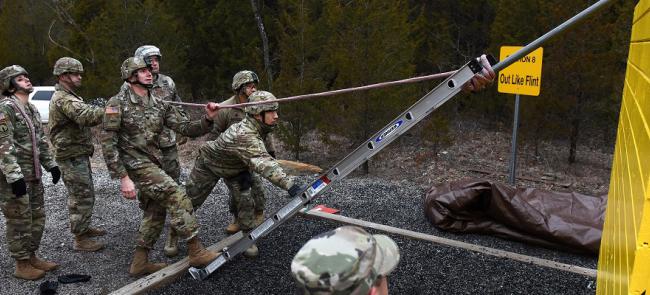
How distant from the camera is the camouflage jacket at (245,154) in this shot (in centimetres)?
386

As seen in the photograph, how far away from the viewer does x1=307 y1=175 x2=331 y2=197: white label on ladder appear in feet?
12.0

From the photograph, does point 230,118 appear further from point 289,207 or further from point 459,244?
point 459,244

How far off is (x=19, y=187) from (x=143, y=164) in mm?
974

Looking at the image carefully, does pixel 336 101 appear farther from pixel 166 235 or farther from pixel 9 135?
pixel 9 135

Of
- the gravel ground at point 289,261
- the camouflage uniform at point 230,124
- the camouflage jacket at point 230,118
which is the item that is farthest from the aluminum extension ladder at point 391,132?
the camouflage jacket at point 230,118

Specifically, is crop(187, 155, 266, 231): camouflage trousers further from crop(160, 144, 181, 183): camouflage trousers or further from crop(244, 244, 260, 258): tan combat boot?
crop(160, 144, 181, 183): camouflage trousers

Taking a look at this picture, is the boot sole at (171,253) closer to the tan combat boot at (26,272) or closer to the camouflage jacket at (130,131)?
the camouflage jacket at (130,131)

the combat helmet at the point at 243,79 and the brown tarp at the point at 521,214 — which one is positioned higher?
the combat helmet at the point at 243,79

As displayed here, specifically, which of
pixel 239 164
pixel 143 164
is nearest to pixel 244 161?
pixel 239 164

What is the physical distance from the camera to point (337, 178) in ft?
11.9

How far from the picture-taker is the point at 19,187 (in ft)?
13.4

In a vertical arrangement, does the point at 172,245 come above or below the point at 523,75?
below

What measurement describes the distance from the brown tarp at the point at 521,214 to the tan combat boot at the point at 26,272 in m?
3.83

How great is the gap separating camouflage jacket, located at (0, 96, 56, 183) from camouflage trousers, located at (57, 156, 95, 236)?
293mm
